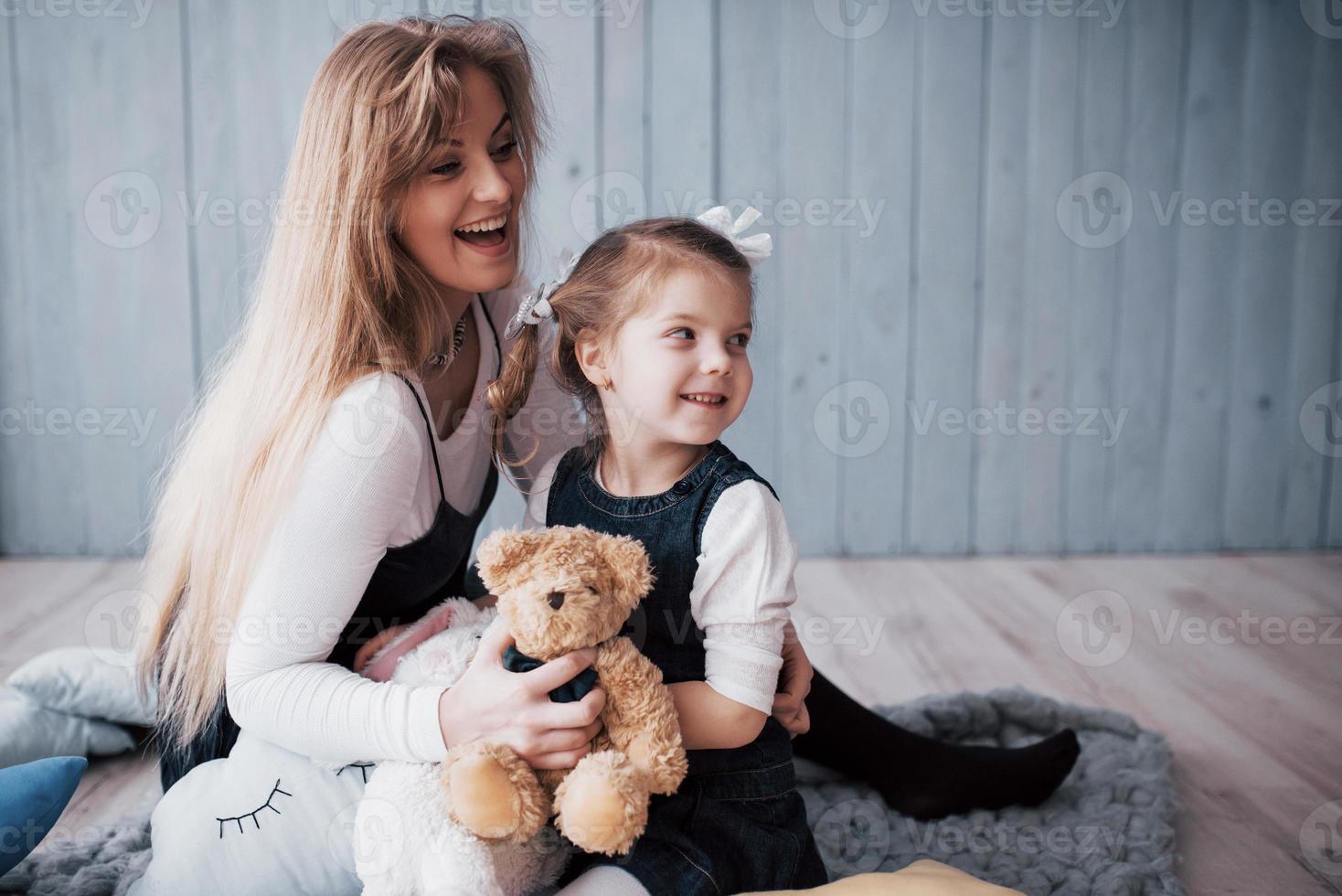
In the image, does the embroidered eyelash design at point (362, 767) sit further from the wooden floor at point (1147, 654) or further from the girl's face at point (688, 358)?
the wooden floor at point (1147, 654)

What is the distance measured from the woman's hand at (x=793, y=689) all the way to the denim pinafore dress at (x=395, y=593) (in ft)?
1.29

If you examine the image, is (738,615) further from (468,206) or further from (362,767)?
(468,206)

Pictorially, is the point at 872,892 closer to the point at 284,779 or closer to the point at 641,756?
the point at 641,756

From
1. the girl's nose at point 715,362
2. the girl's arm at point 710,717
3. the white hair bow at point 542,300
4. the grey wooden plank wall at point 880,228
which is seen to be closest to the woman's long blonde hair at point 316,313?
the white hair bow at point 542,300

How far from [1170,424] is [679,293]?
1987 millimetres

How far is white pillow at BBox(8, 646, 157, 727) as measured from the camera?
1.59m

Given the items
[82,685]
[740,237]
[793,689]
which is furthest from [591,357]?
[82,685]

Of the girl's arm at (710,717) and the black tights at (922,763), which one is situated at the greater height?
the girl's arm at (710,717)

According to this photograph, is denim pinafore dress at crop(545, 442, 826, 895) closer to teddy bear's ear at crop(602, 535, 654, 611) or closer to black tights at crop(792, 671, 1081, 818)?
teddy bear's ear at crop(602, 535, 654, 611)

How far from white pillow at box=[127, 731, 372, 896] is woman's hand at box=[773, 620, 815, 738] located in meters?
0.43

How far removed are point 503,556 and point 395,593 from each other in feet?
1.05

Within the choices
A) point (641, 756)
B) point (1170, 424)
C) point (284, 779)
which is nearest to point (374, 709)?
point (284, 779)

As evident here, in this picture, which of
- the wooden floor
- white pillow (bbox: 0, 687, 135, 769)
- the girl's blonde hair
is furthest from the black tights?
white pillow (bbox: 0, 687, 135, 769)

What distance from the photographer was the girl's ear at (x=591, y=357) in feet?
3.91
